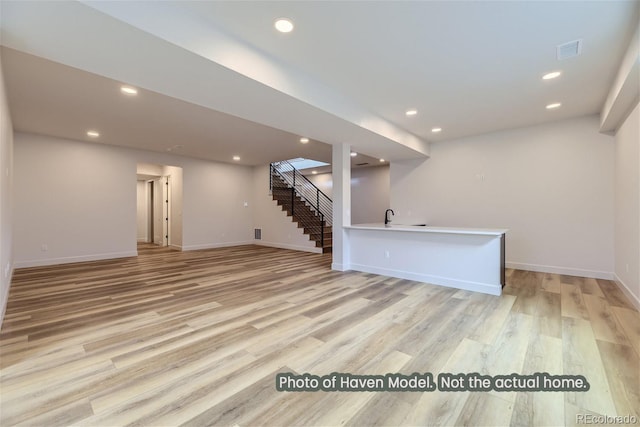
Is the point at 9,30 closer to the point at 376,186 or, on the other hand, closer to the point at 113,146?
the point at 113,146

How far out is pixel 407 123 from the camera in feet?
17.0

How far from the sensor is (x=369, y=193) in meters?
10.5

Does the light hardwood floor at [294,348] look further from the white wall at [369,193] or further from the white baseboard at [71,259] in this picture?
the white wall at [369,193]

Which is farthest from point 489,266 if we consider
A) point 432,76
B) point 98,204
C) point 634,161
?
point 98,204

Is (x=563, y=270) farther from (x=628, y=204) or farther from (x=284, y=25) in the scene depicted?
(x=284, y=25)

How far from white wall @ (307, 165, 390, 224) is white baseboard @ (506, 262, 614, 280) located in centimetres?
489

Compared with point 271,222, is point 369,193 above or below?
above

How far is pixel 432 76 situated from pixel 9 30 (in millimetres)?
3924

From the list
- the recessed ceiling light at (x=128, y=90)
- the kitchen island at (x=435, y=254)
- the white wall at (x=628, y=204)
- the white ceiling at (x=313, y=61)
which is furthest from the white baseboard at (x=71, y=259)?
the white wall at (x=628, y=204)

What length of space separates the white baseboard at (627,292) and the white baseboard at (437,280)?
55.8 inches

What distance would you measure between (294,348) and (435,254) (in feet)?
9.87

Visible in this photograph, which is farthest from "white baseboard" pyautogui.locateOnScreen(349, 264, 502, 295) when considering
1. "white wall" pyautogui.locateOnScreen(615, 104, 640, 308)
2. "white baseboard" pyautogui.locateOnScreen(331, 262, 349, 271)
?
"white wall" pyautogui.locateOnScreen(615, 104, 640, 308)

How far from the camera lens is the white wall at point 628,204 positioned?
3408mm

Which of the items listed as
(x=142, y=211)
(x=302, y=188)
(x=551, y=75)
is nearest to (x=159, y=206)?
(x=142, y=211)
